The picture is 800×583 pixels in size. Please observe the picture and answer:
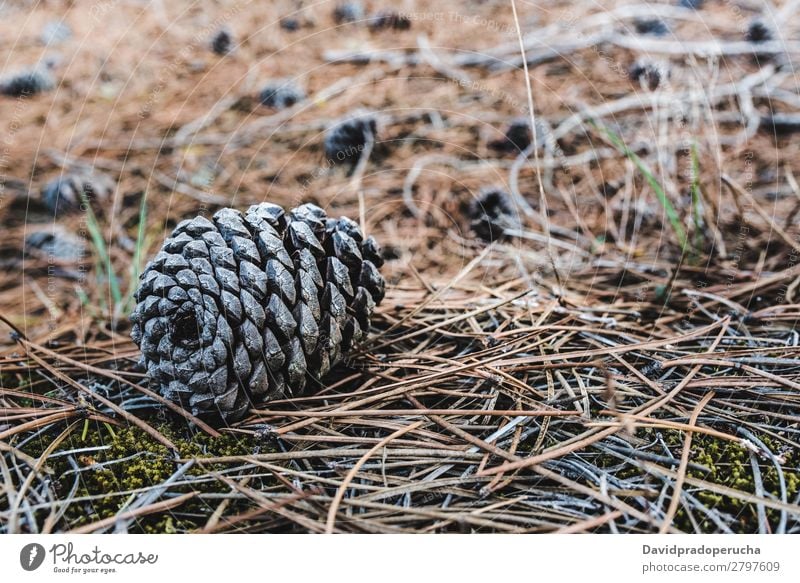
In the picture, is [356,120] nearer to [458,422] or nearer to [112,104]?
[112,104]

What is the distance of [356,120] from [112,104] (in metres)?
0.71

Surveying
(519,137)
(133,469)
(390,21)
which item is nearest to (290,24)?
(390,21)

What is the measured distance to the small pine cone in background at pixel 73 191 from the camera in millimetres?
Result: 1439

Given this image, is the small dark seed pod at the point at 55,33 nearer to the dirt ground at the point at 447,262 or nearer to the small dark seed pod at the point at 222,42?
the dirt ground at the point at 447,262

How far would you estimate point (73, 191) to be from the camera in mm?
1457

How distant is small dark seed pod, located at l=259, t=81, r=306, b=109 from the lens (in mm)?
1673

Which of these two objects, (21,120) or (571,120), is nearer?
(571,120)

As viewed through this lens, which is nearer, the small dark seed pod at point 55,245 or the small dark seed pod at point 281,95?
the small dark seed pod at point 55,245

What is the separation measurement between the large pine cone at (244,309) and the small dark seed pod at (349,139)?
0.69m

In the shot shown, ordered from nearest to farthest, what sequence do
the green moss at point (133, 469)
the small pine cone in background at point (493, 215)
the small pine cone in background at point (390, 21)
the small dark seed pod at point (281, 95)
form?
the green moss at point (133, 469) < the small pine cone in background at point (493, 215) < the small dark seed pod at point (281, 95) < the small pine cone in background at point (390, 21)

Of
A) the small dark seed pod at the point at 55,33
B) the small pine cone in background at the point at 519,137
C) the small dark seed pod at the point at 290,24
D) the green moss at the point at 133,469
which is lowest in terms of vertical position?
the green moss at the point at 133,469

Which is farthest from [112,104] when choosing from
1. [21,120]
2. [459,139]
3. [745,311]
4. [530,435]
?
[745,311]

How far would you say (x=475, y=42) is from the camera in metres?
1.82
